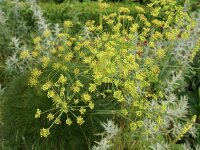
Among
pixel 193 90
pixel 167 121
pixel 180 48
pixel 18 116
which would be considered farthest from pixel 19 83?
pixel 193 90

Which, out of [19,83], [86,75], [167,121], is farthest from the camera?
[167,121]

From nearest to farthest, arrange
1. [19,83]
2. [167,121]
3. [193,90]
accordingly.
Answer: [19,83], [167,121], [193,90]

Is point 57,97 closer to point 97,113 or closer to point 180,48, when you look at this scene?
point 97,113

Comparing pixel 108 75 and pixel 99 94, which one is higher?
pixel 108 75

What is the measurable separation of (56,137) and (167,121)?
1125mm

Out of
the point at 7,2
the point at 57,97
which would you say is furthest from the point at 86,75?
the point at 7,2

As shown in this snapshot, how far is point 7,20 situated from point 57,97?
2341mm

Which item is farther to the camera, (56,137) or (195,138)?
(195,138)

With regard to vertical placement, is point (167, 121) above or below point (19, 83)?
below

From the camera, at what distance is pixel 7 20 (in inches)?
201

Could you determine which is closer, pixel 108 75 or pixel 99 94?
pixel 108 75

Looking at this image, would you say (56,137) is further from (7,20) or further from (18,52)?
(7,20)

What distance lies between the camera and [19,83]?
3818 mm

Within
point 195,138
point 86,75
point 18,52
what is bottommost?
point 195,138
